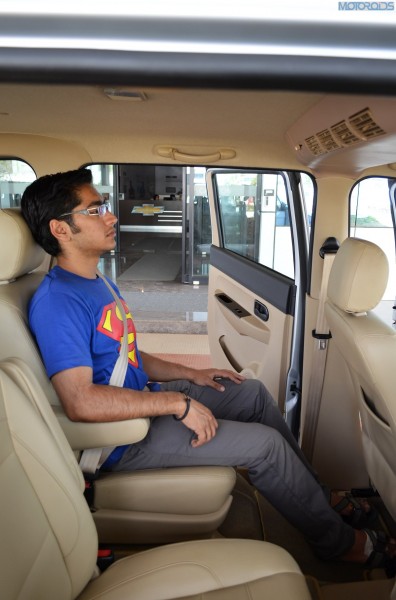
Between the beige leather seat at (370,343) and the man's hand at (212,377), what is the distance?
0.60 meters

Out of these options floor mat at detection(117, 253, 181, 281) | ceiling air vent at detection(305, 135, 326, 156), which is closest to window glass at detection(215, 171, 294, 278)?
ceiling air vent at detection(305, 135, 326, 156)

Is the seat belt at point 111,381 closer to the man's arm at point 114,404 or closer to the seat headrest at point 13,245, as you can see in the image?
the man's arm at point 114,404

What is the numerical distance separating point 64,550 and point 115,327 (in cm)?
87

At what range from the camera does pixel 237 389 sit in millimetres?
2168

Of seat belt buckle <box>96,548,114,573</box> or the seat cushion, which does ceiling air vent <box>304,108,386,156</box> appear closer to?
the seat cushion

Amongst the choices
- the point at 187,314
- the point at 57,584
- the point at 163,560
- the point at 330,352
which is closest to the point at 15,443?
the point at 57,584

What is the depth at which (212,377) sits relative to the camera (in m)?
2.23

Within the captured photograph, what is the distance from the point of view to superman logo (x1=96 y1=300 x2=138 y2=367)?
5.86 ft

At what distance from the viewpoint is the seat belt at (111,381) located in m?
1.64

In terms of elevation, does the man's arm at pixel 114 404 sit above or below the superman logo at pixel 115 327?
below

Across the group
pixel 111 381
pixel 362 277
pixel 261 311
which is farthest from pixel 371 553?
pixel 261 311

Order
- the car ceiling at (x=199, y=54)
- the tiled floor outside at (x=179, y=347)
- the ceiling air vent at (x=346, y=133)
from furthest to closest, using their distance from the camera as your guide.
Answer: the tiled floor outside at (x=179, y=347)
the ceiling air vent at (x=346, y=133)
the car ceiling at (x=199, y=54)

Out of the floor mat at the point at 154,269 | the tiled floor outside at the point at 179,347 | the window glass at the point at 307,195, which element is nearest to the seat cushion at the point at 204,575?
the window glass at the point at 307,195

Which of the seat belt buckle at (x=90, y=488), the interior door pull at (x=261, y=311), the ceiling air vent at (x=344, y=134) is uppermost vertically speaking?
the ceiling air vent at (x=344, y=134)
